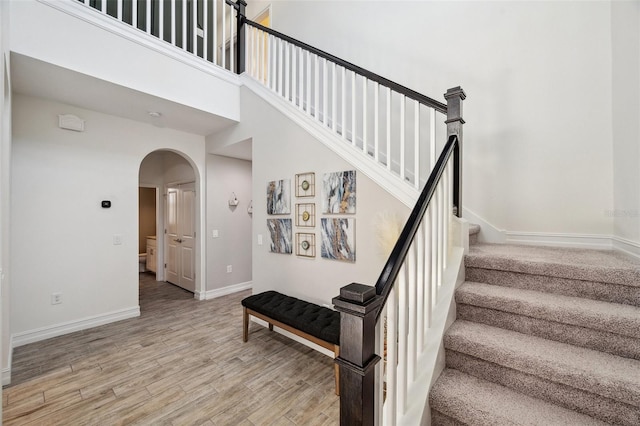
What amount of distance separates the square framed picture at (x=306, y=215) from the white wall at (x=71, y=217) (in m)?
2.49

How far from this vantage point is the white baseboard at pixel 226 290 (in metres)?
4.47

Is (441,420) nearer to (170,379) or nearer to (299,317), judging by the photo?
(299,317)

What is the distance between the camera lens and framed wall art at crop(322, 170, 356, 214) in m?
2.49

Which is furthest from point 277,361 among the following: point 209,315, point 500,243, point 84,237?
point 84,237

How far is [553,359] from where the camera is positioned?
4.02 feet

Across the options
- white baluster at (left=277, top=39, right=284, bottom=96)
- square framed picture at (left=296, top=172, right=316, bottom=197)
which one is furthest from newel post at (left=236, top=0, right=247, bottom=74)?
square framed picture at (left=296, top=172, right=316, bottom=197)

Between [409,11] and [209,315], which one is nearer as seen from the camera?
[409,11]

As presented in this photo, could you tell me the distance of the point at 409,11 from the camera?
314cm

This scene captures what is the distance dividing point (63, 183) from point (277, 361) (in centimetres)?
328

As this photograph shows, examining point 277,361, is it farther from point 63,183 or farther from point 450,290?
point 63,183

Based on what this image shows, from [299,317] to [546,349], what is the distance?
1.76 metres

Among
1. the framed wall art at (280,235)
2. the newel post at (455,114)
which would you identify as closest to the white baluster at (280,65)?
the framed wall art at (280,235)

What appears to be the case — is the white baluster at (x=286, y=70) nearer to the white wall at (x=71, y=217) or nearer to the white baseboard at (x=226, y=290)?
the white wall at (x=71, y=217)

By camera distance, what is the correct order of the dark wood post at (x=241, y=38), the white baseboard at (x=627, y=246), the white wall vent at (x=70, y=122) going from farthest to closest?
1. the dark wood post at (x=241, y=38)
2. the white wall vent at (x=70, y=122)
3. the white baseboard at (x=627, y=246)
